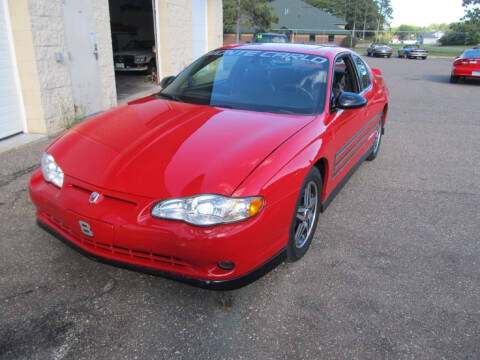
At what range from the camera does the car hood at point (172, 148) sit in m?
2.53

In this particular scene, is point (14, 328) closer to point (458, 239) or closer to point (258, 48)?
point (258, 48)

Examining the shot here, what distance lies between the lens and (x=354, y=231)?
12.6ft

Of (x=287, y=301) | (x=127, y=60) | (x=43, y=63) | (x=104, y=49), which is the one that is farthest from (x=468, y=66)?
(x=287, y=301)

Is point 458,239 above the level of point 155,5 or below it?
below

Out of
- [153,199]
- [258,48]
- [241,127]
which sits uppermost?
[258,48]

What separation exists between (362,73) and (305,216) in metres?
2.57

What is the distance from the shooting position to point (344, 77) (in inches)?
173

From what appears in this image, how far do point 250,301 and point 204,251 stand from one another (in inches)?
25.9

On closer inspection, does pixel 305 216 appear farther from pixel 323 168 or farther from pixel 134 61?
pixel 134 61

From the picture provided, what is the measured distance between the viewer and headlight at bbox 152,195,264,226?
7.79ft

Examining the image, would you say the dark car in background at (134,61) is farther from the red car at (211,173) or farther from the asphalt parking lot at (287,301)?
the red car at (211,173)

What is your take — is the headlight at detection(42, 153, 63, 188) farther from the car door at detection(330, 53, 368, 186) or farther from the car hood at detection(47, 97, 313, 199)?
the car door at detection(330, 53, 368, 186)

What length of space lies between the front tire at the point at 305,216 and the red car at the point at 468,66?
603 inches

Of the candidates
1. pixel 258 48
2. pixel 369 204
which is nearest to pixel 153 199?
pixel 258 48
